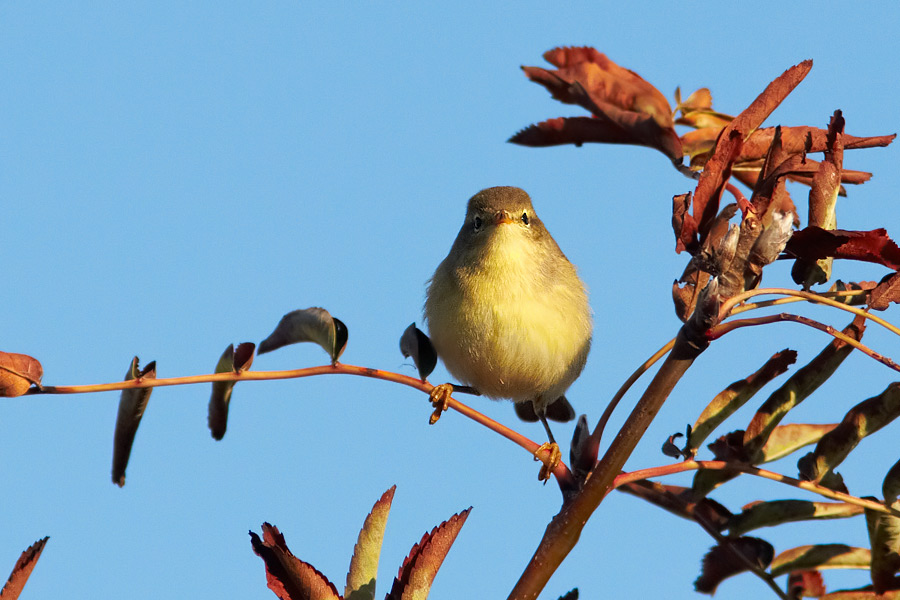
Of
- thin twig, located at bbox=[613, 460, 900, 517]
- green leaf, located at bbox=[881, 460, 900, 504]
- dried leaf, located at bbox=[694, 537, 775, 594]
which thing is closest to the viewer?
thin twig, located at bbox=[613, 460, 900, 517]

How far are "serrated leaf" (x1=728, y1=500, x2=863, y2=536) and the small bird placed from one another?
194 centimetres

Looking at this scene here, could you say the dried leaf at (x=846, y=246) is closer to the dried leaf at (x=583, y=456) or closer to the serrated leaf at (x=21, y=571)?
the dried leaf at (x=583, y=456)

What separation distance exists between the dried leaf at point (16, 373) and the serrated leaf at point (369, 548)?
794mm

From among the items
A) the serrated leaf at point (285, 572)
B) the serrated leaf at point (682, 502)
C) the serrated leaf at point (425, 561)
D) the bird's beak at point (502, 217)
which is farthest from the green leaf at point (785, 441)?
the bird's beak at point (502, 217)

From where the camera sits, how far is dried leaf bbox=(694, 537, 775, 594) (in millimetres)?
2389

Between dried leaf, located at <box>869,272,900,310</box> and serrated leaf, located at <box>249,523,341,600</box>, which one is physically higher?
dried leaf, located at <box>869,272,900,310</box>

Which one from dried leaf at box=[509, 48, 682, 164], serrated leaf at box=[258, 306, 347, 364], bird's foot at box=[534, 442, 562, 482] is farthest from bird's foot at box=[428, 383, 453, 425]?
dried leaf at box=[509, 48, 682, 164]

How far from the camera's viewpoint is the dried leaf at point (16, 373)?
6.54 ft

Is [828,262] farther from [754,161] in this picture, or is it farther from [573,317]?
[573,317]

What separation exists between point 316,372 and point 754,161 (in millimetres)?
1213

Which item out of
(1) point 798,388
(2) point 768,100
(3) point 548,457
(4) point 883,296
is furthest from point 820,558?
(3) point 548,457

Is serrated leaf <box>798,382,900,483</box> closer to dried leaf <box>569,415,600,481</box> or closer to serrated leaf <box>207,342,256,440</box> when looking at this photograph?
dried leaf <box>569,415,600,481</box>

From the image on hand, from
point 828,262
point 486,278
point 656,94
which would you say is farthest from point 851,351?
point 486,278

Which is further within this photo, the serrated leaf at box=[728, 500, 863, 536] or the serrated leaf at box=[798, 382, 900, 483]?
the serrated leaf at box=[728, 500, 863, 536]
